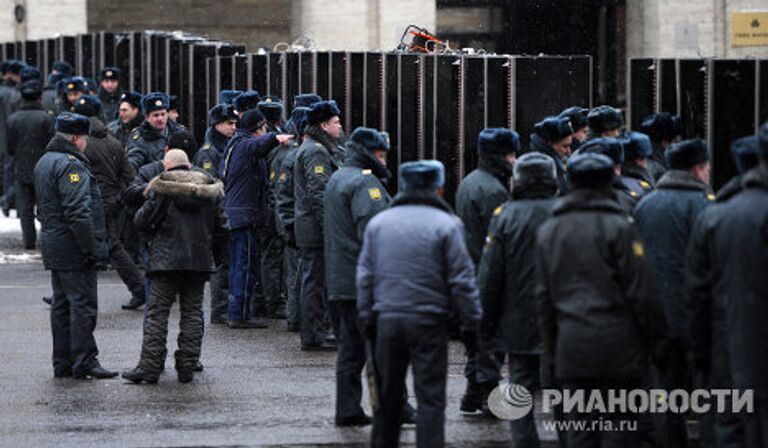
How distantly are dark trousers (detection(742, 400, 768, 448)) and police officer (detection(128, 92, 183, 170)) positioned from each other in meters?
9.85

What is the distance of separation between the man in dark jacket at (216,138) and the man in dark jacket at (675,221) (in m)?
6.78

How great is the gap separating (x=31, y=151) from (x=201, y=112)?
238 centimetres

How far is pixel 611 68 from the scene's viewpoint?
3588cm

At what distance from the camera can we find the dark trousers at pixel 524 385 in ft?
36.0

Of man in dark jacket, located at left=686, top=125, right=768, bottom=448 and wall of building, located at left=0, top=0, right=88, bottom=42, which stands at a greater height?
wall of building, located at left=0, top=0, right=88, bottom=42

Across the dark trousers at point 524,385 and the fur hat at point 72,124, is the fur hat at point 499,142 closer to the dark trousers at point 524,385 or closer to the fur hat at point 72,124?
the dark trousers at point 524,385

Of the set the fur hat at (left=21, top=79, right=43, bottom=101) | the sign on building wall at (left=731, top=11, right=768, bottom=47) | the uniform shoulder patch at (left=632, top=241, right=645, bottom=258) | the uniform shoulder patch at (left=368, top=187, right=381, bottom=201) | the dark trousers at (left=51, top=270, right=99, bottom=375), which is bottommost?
the dark trousers at (left=51, top=270, right=99, bottom=375)

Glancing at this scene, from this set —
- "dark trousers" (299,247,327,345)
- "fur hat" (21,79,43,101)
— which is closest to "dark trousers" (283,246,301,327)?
"dark trousers" (299,247,327,345)

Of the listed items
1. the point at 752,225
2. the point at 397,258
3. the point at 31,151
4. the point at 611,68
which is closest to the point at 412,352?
the point at 397,258

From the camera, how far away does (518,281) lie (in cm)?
1098

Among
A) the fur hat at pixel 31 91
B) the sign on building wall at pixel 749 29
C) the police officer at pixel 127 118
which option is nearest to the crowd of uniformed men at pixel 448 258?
the police officer at pixel 127 118

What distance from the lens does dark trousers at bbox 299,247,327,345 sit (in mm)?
15180

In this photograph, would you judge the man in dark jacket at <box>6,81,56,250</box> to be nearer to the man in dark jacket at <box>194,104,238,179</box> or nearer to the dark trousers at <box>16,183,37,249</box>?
the dark trousers at <box>16,183,37,249</box>

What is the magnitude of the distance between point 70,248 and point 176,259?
85cm
